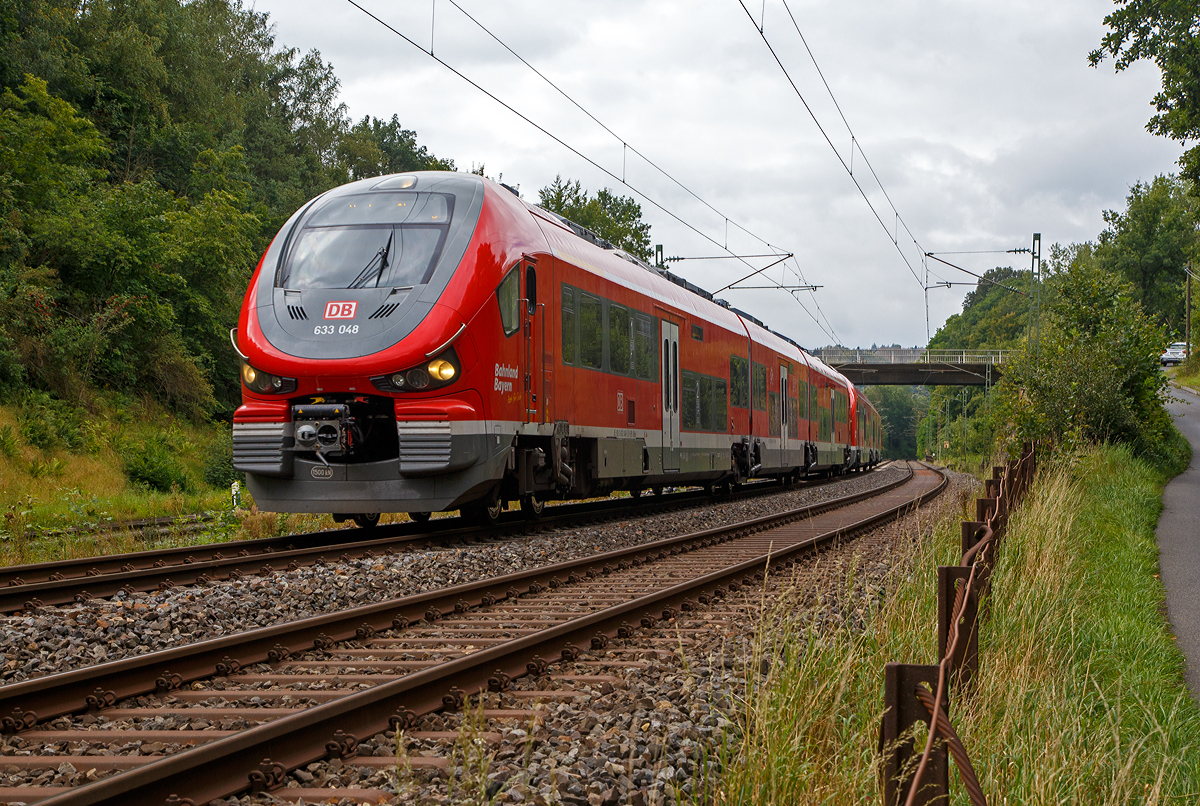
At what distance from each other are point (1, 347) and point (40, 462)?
3.58m

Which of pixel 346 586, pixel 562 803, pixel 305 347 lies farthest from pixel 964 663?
pixel 305 347

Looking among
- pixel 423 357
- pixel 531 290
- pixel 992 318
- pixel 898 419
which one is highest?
pixel 992 318

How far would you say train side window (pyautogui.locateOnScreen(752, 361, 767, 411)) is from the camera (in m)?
22.6

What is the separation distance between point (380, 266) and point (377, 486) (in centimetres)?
229

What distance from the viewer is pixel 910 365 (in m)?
72.8

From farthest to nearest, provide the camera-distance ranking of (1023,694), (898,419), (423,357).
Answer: (898,419), (423,357), (1023,694)

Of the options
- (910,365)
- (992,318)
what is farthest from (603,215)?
(992,318)

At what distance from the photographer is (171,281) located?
1117 inches

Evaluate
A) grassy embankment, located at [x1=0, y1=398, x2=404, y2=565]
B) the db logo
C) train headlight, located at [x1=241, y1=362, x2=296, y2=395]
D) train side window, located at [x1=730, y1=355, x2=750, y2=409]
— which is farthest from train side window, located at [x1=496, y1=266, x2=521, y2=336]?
train side window, located at [x1=730, y1=355, x2=750, y2=409]

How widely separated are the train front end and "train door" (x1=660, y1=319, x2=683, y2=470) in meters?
5.85

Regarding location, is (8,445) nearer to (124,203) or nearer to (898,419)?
(124,203)

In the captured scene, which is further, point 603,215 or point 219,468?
point 603,215

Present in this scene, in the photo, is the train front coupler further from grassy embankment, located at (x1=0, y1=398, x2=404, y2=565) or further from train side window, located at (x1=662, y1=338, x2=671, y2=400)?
train side window, located at (x1=662, y1=338, x2=671, y2=400)

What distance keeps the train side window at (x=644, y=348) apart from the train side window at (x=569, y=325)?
229 centimetres
